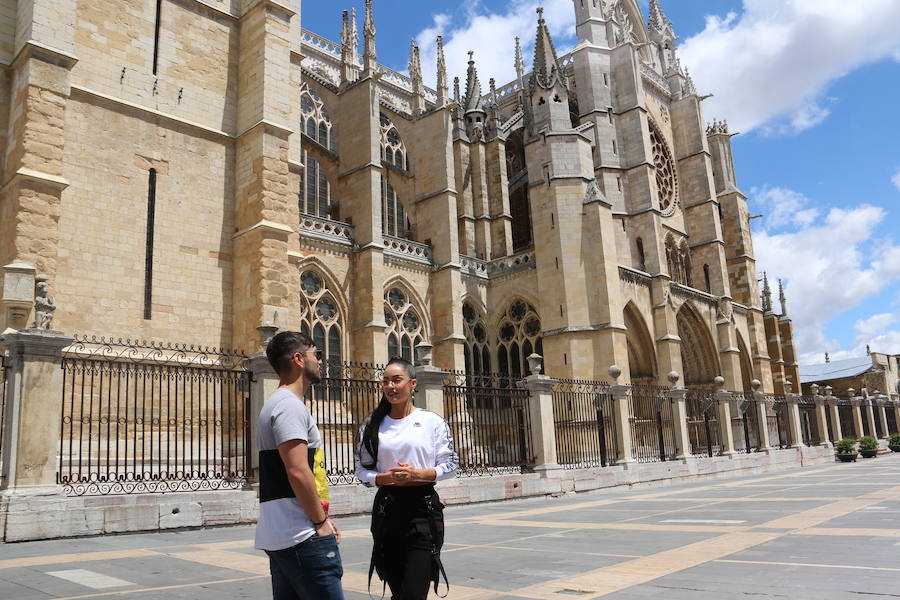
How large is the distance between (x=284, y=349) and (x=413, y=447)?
2.64 feet

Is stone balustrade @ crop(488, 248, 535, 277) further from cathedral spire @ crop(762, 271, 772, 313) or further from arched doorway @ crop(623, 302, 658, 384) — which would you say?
cathedral spire @ crop(762, 271, 772, 313)

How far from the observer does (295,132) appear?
57.1ft

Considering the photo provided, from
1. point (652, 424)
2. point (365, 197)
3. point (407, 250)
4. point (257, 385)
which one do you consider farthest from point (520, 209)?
point (257, 385)

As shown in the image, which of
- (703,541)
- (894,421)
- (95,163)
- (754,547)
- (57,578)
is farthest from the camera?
(894,421)

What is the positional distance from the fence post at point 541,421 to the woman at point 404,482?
11.0m

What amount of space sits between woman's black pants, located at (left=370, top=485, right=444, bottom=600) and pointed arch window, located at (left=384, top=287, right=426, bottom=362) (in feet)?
65.0

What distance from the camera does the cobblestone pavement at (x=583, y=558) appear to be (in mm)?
4723

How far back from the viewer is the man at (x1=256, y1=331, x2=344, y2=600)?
258 cm

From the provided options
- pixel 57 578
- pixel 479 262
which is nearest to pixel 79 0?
pixel 57 578

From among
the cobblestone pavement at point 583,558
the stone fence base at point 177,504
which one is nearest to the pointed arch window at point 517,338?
the stone fence base at point 177,504

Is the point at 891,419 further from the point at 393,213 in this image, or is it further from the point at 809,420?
the point at 393,213

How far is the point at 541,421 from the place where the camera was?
47.3 ft

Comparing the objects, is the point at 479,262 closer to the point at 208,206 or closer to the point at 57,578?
the point at 208,206

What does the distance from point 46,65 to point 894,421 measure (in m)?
44.5
